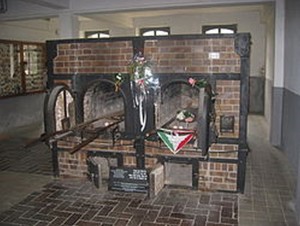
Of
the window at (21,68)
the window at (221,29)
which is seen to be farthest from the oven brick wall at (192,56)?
the window at (221,29)

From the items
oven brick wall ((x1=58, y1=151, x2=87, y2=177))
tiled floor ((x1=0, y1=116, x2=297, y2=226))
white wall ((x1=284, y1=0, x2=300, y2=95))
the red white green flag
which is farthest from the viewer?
white wall ((x1=284, y1=0, x2=300, y2=95))

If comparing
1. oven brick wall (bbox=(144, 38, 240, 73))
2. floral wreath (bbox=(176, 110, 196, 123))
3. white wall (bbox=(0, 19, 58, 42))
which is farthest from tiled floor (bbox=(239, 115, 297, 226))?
white wall (bbox=(0, 19, 58, 42))

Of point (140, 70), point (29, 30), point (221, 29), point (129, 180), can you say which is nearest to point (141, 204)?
point (129, 180)

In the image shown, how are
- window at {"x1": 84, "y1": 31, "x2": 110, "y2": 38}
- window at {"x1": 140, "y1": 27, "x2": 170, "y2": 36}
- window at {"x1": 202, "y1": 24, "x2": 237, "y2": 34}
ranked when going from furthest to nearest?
window at {"x1": 84, "y1": 31, "x2": 110, "y2": 38}
window at {"x1": 140, "y1": 27, "x2": 170, "y2": 36}
window at {"x1": 202, "y1": 24, "x2": 237, "y2": 34}

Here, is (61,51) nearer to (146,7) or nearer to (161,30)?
(146,7)

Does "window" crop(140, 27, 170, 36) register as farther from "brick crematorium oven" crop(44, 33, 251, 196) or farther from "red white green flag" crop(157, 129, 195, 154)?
→ "red white green flag" crop(157, 129, 195, 154)

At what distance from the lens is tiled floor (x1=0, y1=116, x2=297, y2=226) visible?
297cm

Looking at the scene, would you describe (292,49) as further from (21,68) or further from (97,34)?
(97,34)

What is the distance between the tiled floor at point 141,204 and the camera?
9.73 feet

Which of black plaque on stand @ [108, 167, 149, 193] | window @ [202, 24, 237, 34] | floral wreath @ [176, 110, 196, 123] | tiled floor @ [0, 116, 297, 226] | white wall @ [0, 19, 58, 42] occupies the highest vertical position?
window @ [202, 24, 237, 34]

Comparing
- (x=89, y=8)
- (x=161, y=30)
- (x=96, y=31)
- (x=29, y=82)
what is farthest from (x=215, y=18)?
(x=29, y=82)

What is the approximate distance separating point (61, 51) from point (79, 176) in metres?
1.50

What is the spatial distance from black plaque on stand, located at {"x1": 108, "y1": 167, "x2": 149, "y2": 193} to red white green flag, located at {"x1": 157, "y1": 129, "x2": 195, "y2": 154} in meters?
0.41

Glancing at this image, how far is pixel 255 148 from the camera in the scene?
216 inches
